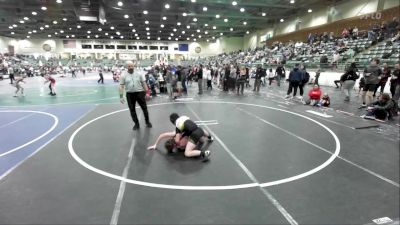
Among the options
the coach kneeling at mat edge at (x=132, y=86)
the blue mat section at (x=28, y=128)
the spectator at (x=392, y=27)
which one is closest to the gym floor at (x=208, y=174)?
the blue mat section at (x=28, y=128)

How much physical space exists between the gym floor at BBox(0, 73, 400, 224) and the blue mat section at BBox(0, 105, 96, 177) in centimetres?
5

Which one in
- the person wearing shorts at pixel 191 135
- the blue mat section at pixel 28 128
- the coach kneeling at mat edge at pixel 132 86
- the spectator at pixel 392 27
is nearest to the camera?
the spectator at pixel 392 27

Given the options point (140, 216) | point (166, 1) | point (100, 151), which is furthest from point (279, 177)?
point (166, 1)

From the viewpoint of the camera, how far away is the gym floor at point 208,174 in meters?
3.42

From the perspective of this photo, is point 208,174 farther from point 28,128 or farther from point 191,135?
point 28,128

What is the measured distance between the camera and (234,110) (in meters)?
10.5

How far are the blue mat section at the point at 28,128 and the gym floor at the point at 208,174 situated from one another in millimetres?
54

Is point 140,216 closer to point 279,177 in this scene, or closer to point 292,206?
point 292,206

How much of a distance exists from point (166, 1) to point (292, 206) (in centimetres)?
2632

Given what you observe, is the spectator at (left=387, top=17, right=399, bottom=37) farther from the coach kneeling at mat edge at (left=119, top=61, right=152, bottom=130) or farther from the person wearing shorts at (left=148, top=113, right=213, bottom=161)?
the coach kneeling at mat edge at (left=119, top=61, right=152, bottom=130)

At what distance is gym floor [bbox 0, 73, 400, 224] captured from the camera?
3.42m

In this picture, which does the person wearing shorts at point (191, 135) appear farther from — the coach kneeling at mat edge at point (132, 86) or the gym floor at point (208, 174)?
the coach kneeling at mat edge at point (132, 86)

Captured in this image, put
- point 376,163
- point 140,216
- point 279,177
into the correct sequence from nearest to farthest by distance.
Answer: point 140,216, point 279,177, point 376,163

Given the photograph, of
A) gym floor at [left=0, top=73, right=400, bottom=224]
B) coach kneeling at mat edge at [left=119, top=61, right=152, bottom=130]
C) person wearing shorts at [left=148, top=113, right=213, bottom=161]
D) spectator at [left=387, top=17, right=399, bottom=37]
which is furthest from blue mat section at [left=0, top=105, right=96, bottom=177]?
spectator at [left=387, top=17, right=399, bottom=37]
